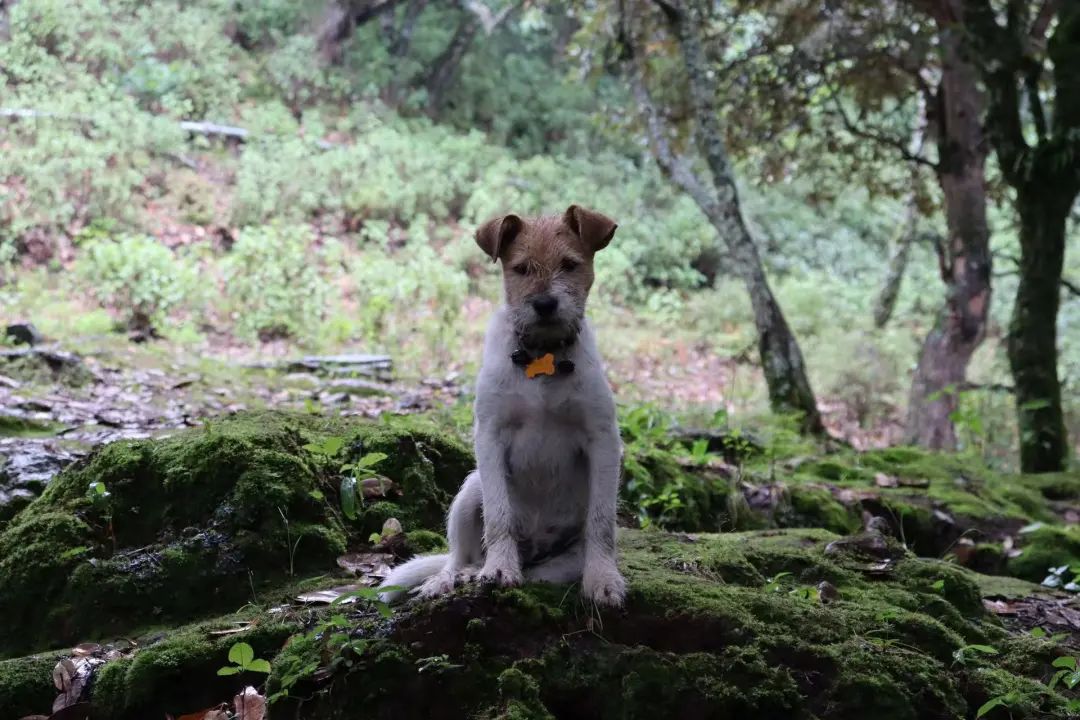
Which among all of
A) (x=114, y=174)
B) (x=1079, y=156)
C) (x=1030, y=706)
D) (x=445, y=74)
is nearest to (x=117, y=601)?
(x=1030, y=706)

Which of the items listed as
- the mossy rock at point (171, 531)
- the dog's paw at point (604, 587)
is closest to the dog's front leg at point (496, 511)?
the dog's paw at point (604, 587)

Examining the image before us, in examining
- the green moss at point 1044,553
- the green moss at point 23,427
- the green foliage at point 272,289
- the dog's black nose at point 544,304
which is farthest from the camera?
the green foliage at point 272,289

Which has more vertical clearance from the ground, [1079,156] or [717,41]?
[717,41]

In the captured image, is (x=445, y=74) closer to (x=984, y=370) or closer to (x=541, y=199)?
(x=541, y=199)

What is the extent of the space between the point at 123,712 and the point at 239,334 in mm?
12690

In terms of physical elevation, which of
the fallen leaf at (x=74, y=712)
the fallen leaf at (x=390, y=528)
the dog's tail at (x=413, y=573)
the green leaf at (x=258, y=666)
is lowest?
the fallen leaf at (x=74, y=712)

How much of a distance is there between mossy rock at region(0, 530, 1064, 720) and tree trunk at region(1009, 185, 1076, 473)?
22.1ft

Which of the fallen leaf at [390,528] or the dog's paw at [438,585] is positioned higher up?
the dog's paw at [438,585]

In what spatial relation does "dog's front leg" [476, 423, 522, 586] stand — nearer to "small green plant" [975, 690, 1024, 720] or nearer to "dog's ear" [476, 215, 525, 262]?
"dog's ear" [476, 215, 525, 262]

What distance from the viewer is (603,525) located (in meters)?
3.88

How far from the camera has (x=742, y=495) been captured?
7.12 m

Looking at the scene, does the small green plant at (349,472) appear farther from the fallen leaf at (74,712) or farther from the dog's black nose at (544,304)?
the fallen leaf at (74,712)

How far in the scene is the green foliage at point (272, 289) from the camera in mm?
16109

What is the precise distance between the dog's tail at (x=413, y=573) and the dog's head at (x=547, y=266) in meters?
1.05
